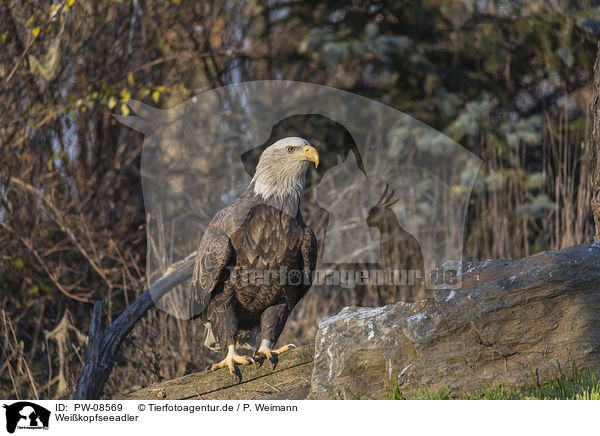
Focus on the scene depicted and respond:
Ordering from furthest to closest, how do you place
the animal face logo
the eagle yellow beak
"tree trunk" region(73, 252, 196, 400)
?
1. the animal face logo
2. "tree trunk" region(73, 252, 196, 400)
3. the eagle yellow beak

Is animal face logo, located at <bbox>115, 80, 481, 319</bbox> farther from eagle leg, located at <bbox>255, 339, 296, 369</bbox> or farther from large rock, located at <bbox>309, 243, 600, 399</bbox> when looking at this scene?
large rock, located at <bbox>309, 243, 600, 399</bbox>

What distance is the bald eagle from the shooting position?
9.45 feet

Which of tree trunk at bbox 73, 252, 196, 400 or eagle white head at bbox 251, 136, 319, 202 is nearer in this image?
eagle white head at bbox 251, 136, 319, 202

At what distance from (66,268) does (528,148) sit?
16.5ft

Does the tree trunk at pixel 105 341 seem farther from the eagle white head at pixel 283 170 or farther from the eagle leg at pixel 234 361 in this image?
the eagle white head at pixel 283 170

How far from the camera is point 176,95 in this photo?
19.9ft

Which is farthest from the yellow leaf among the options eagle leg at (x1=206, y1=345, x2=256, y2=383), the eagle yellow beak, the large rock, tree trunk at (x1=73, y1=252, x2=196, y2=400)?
the large rock

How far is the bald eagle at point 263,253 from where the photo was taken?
2.88 m

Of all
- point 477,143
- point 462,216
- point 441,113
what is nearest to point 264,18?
point 441,113

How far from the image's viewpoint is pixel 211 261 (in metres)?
2.91

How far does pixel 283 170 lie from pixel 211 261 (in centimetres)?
57

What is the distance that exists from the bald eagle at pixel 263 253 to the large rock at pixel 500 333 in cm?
51
